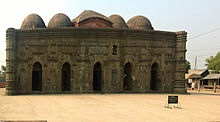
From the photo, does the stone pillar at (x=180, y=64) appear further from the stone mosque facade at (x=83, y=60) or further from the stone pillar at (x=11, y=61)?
the stone pillar at (x=11, y=61)

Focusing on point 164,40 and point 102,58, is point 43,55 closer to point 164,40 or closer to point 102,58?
point 102,58

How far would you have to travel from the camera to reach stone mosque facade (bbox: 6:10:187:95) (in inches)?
682

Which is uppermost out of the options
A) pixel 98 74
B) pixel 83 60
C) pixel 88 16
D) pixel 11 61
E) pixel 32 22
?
pixel 88 16

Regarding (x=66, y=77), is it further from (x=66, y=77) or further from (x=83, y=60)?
(x=83, y=60)

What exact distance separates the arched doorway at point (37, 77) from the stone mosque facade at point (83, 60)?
3.3 inches

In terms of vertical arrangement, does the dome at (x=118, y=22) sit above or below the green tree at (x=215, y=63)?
above

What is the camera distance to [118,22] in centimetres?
2241

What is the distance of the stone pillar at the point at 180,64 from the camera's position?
1861 centimetres

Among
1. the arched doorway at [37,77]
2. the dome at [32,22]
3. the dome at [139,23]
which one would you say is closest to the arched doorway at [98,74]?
the arched doorway at [37,77]

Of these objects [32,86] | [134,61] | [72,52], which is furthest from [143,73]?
[32,86]

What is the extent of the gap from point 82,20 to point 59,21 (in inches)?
88.5

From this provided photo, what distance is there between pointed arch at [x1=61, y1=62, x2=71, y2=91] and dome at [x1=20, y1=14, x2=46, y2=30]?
5704 millimetres

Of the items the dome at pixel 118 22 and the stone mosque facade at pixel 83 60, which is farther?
the dome at pixel 118 22

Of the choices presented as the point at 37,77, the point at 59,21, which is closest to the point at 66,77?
the point at 37,77
